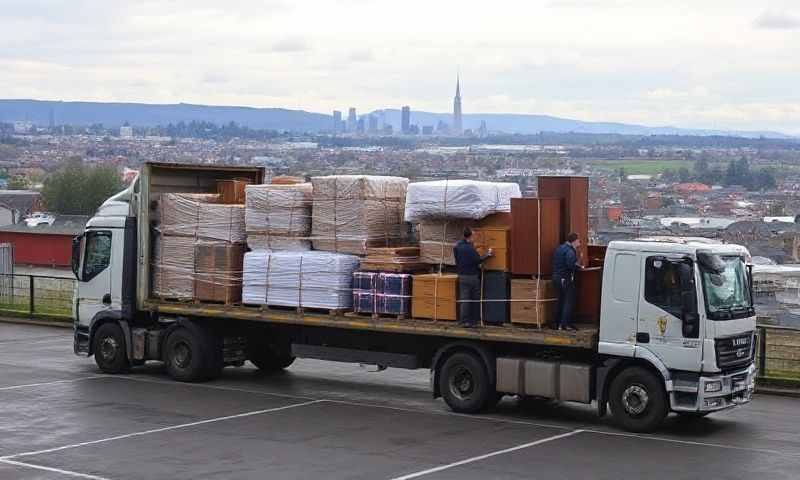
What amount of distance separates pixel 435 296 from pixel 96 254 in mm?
7509

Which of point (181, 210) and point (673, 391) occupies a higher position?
point (181, 210)

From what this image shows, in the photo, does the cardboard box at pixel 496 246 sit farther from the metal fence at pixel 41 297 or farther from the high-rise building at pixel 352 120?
the high-rise building at pixel 352 120

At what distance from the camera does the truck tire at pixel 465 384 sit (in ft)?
57.4

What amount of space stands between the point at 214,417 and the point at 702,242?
24.4 feet

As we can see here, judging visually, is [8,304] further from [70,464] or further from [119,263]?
[70,464]

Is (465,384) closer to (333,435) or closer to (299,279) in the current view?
(333,435)

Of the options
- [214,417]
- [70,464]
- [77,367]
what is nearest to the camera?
[70,464]

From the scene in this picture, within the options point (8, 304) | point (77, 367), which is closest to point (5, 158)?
point (8, 304)

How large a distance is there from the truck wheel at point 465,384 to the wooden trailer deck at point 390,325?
387 millimetres

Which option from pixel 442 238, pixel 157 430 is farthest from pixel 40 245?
pixel 157 430

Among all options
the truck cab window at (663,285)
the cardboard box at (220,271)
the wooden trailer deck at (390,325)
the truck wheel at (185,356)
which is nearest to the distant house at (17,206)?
the truck wheel at (185,356)

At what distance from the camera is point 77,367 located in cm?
2278

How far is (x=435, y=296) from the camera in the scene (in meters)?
18.0

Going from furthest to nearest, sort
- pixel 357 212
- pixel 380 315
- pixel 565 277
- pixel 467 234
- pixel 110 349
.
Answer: pixel 110 349 → pixel 357 212 → pixel 380 315 → pixel 467 234 → pixel 565 277
